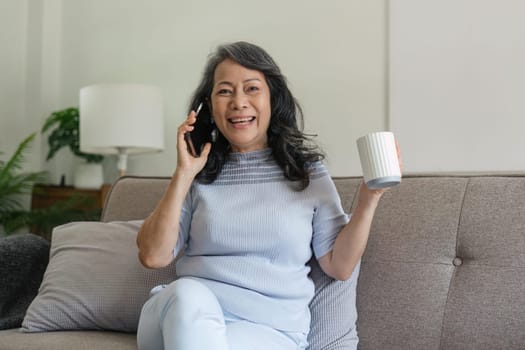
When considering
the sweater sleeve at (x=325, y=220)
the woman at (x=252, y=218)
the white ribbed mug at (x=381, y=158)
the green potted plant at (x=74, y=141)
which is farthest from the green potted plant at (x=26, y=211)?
the white ribbed mug at (x=381, y=158)

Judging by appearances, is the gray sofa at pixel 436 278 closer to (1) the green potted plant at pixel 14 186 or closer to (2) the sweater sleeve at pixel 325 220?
(2) the sweater sleeve at pixel 325 220

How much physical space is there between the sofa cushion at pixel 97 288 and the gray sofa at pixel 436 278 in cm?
7

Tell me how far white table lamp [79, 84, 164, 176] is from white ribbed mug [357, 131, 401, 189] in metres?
2.03

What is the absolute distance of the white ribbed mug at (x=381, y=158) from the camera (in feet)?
4.00

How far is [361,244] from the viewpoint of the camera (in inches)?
57.1

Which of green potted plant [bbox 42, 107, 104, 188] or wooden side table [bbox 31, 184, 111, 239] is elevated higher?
green potted plant [bbox 42, 107, 104, 188]

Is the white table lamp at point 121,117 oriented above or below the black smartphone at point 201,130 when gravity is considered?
above

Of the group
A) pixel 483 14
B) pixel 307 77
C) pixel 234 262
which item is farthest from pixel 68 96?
pixel 234 262

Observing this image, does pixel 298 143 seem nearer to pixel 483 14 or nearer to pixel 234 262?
pixel 234 262

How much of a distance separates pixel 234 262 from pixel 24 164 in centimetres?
264

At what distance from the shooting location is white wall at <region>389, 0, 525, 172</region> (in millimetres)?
2410

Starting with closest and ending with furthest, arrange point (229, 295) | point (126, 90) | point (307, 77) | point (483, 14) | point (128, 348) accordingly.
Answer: point (229, 295) → point (128, 348) → point (483, 14) → point (307, 77) → point (126, 90)

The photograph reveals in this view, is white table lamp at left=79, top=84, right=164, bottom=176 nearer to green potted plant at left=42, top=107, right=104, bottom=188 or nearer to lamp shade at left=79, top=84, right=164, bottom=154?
lamp shade at left=79, top=84, right=164, bottom=154

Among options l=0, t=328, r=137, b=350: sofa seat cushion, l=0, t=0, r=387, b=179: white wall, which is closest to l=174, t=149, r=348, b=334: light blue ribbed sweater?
l=0, t=328, r=137, b=350: sofa seat cushion
